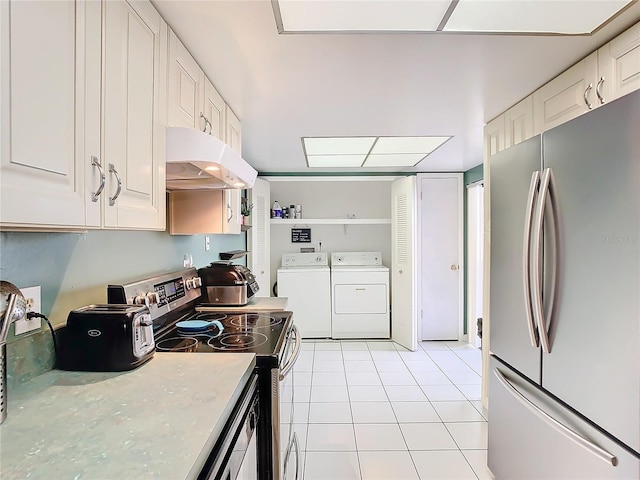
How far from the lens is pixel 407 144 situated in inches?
121

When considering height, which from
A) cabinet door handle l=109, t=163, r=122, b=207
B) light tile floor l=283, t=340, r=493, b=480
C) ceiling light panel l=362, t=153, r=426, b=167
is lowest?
light tile floor l=283, t=340, r=493, b=480

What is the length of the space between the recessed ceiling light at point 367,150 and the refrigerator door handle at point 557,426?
1.95 metres

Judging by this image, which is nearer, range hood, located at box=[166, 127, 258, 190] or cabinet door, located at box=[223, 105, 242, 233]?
range hood, located at box=[166, 127, 258, 190]

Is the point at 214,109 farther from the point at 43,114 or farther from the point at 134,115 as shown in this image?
the point at 43,114

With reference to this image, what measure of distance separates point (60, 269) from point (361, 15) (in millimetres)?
1277

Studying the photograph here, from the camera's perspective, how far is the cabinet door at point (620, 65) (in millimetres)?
1341

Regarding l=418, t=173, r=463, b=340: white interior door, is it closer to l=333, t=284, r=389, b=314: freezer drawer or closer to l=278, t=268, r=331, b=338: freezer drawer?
l=333, t=284, r=389, b=314: freezer drawer

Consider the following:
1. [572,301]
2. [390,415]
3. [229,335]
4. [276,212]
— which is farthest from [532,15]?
[276,212]

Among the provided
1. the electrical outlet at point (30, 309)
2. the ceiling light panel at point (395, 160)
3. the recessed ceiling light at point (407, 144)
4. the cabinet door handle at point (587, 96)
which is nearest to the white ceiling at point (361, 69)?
the cabinet door handle at point (587, 96)

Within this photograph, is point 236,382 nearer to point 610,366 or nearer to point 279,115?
point 610,366

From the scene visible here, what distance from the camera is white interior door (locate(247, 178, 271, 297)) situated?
404 cm

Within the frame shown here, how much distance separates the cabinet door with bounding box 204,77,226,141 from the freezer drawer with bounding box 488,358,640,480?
1.89 meters

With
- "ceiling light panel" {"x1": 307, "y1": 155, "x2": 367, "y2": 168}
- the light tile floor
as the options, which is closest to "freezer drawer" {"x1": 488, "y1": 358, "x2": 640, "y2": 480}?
the light tile floor

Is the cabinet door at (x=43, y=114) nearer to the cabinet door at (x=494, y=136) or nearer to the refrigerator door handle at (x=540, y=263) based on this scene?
the refrigerator door handle at (x=540, y=263)
